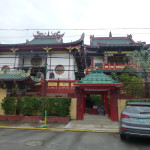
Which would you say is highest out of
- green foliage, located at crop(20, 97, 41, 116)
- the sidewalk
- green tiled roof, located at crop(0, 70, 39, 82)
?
green tiled roof, located at crop(0, 70, 39, 82)

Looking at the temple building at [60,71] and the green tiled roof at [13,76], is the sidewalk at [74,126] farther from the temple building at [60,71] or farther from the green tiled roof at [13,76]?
the green tiled roof at [13,76]

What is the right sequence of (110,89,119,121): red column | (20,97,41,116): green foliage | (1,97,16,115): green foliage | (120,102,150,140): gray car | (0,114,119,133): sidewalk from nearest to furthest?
(120,102,150,140): gray car < (0,114,119,133): sidewalk < (110,89,119,121): red column < (20,97,41,116): green foliage < (1,97,16,115): green foliage

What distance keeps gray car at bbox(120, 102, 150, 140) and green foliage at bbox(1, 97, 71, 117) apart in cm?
675

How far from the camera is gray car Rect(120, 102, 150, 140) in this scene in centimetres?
578

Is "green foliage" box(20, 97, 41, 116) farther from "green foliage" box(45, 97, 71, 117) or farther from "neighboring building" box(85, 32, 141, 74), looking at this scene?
"neighboring building" box(85, 32, 141, 74)

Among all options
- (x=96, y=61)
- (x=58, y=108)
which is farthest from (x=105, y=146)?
(x=96, y=61)

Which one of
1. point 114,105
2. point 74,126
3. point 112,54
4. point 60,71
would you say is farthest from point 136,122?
point 112,54

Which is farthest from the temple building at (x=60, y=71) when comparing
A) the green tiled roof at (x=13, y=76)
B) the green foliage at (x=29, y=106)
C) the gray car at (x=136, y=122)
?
the gray car at (x=136, y=122)

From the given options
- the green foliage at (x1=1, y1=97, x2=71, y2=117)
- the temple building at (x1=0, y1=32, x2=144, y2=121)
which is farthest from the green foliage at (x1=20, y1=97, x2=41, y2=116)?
the temple building at (x1=0, y1=32, x2=144, y2=121)

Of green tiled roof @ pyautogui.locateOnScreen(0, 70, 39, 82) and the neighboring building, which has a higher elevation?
the neighboring building

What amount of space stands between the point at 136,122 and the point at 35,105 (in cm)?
878

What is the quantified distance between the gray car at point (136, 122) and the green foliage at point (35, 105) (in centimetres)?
675

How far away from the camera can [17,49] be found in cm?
2136

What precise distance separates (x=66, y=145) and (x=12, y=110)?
866 centimetres
